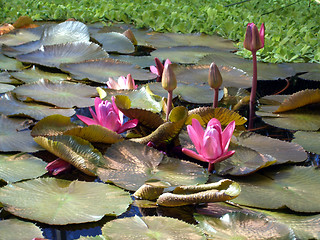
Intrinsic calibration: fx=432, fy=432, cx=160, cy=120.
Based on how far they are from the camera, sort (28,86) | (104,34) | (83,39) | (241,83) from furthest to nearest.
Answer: (104,34) < (83,39) < (241,83) < (28,86)

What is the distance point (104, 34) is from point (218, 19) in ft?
3.24

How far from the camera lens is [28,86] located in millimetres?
2068

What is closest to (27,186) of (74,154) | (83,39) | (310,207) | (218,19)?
(74,154)

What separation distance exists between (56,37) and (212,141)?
6.13 ft

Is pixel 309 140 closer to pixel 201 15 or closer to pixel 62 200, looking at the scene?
pixel 62 200

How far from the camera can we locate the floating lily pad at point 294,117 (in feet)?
5.89

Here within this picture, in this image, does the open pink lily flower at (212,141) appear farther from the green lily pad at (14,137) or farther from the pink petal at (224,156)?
the green lily pad at (14,137)

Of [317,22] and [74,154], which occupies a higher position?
[317,22]

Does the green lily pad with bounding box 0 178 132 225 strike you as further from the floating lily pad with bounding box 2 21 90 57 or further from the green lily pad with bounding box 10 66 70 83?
the floating lily pad with bounding box 2 21 90 57

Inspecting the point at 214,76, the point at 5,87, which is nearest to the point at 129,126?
the point at 214,76

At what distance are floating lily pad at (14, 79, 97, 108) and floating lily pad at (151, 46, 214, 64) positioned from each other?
0.72 m

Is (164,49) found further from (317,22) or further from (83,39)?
(317,22)

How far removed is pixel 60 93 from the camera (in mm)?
2055

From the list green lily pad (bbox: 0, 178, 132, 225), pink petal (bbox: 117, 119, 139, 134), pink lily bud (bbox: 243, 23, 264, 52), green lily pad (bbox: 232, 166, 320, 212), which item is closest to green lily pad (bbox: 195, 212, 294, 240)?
green lily pad (bbox: 232, 166, 320, 212)
